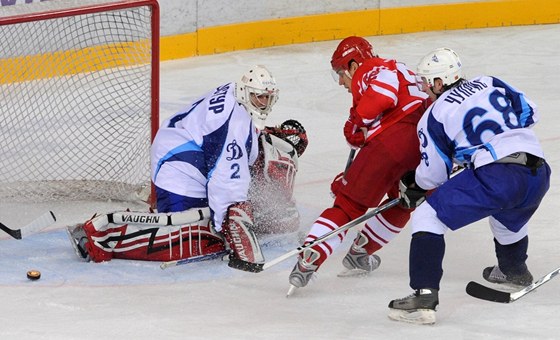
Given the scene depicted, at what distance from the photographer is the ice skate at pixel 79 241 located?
4504mm

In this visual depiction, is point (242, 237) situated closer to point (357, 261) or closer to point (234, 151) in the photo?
point (234, 151)

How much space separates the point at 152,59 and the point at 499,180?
1783mm

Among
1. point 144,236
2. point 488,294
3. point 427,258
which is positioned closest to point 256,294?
point 144,236

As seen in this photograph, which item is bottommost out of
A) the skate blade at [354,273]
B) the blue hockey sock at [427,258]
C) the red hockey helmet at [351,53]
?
the skate blade at [354,273]

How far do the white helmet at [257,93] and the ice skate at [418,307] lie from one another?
3.31 ft

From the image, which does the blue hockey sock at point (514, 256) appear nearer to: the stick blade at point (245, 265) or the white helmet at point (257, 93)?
the stick blade at point (245, 265)

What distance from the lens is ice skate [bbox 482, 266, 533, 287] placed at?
424 cm

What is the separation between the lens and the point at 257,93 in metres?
4.53

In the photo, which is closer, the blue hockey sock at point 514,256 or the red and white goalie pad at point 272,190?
the blue hockey sock at point 514,256

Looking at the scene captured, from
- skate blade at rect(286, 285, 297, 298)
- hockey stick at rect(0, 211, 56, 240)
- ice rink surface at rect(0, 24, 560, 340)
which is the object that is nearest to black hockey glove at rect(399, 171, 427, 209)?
ice rink surface at rect(0, 24, 560, 340)

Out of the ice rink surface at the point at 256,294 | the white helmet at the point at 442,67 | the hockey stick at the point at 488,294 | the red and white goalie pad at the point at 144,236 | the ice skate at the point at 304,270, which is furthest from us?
the red and white goalie pad at the point at 144,236

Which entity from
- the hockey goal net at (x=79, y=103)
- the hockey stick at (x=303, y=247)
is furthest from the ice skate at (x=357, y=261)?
the hockey goal net at (x=79, y=103)

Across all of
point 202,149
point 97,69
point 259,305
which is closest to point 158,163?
point 202,149

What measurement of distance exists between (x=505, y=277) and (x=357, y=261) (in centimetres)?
51
